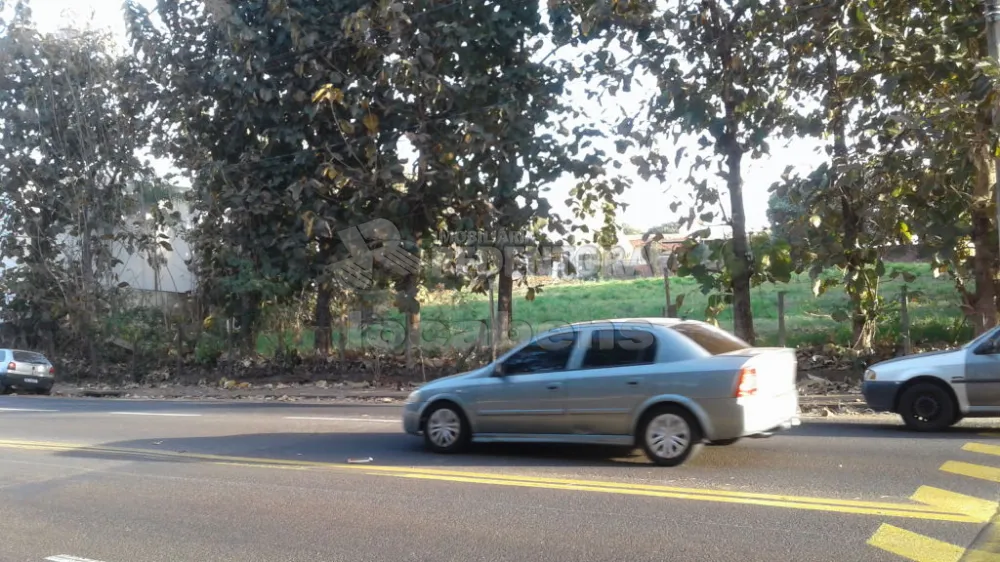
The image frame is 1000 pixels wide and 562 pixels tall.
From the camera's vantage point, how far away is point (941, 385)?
11.1m

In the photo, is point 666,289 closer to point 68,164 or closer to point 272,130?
point 272,130

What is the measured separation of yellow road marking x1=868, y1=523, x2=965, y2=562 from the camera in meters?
5.91

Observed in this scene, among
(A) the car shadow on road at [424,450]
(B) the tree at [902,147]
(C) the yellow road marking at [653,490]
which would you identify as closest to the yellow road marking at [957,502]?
(C) the yellow road marking at [653,490]

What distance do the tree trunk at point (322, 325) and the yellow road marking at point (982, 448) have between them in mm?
16727

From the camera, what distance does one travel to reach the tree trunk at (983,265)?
631 inches

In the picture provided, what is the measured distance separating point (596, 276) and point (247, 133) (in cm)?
995

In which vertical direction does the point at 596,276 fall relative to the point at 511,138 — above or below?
below

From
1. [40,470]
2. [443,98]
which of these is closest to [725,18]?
[443,98]

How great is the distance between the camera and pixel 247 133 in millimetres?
22969

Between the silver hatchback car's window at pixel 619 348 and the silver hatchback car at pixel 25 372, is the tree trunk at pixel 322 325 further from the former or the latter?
the silver hatchback car's window at pixel 619 348

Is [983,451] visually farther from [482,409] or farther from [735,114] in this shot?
[735,114]

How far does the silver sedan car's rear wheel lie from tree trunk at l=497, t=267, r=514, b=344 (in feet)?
39.8

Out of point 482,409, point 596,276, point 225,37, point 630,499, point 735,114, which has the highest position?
point 225,37

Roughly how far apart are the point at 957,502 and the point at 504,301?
48.7 feet
